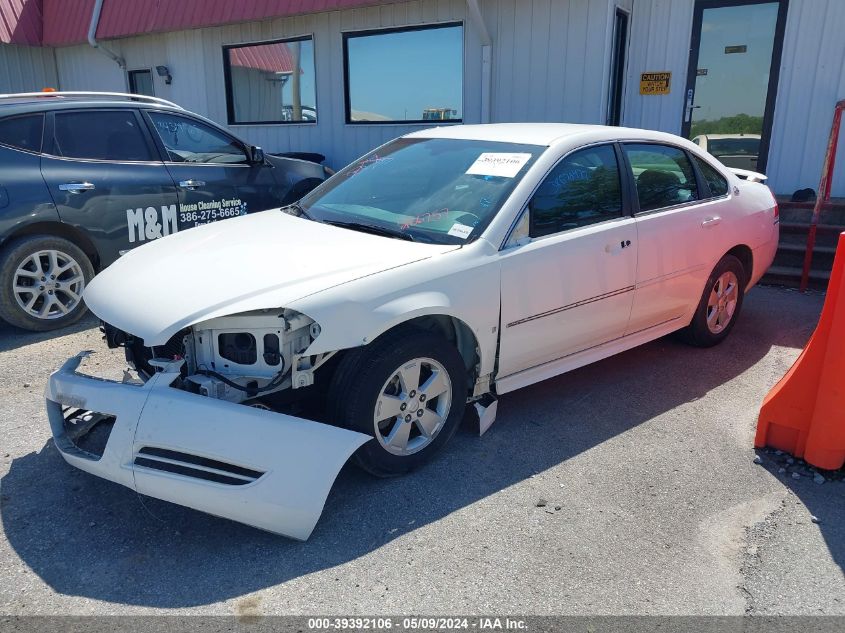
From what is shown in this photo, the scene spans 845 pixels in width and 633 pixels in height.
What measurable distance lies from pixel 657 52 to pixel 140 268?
7.42 metres

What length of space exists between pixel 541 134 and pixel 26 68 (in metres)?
14.0

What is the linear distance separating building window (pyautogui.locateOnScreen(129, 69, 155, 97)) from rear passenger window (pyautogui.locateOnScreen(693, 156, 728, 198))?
36.5 ft

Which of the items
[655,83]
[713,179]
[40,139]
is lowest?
[713,179]

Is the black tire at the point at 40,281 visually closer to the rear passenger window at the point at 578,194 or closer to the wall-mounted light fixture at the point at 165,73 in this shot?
the rear passenger window at the point at 578,194

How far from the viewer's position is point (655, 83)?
340 inches

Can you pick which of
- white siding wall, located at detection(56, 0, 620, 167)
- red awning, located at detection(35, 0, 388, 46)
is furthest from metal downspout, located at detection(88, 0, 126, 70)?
white siding wall, located at detection(56, 0, 620, 167)

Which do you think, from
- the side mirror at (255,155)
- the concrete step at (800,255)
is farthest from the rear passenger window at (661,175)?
the side mirror at (255,155)

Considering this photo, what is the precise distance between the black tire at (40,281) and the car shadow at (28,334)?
0.05m

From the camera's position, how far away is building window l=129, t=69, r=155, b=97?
13041 millimetres

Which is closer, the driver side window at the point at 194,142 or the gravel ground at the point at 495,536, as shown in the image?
the gravel ground at the point at 495,536

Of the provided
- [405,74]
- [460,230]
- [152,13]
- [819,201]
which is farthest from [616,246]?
[152,13]

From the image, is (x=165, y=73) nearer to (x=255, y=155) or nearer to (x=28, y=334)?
(x=255, y=155)

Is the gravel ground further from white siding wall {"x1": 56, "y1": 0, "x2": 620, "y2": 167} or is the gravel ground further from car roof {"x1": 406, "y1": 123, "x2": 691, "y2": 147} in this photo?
white siding wall {"x1": 56, "y1": 0, "x2": 620, "y2": 167}

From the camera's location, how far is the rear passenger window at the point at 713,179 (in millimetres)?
5020
